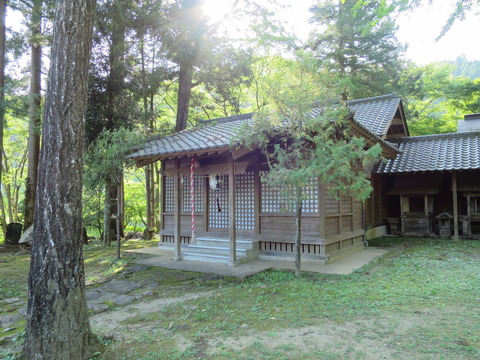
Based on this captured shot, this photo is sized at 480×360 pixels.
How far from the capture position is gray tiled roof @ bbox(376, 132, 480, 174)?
1093cm

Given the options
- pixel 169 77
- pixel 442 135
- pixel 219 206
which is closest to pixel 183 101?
pixel 169 77

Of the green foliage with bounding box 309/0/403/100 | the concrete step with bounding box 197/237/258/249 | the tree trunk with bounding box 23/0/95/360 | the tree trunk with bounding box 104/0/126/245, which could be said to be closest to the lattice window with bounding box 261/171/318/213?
the concrete step with bounding box 197/237/258/249

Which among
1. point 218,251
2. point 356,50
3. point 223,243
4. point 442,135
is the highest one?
point 356,50

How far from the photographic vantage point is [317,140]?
5426 mm

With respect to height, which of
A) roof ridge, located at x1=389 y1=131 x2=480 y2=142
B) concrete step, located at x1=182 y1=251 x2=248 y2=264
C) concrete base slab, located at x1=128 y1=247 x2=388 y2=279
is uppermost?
roof ridge, located at x1=389 y1=131 x2=480 y2=142

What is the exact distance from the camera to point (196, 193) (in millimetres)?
9875

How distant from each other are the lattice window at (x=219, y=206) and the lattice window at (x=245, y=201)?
0.38m

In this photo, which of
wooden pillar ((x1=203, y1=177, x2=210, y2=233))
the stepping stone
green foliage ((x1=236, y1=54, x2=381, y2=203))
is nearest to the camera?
green foliage ((x1=236, y1=54, x2=381, y2=203))

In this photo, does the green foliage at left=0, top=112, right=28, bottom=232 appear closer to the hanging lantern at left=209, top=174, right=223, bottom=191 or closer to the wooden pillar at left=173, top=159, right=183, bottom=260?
the wooden pillar at left=173, top=159, right=183, bottom=260

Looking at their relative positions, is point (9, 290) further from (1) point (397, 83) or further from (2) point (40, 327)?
(1) point (397, 83)

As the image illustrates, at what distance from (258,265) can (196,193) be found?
3333 mm

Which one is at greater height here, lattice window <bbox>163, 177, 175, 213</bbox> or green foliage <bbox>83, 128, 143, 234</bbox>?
green foliage <bbox>83, 128, 143, 234</bbox>

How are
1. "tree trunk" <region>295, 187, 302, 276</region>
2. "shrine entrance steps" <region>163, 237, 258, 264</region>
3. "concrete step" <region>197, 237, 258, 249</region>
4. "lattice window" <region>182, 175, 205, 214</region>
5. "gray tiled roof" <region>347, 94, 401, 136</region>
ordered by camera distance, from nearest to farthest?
"tree trunk" <region>295, 187, 302, 276</region> → "shrine entrance steps" <region>163, 237, 258, 264</region> → "concrete step" <region>197, 237, 258, 249</region> → "lattice window" <region>182, 175, 205, 214</region> → "gray tiled roof" <region>347, 94, 401, 136</region>

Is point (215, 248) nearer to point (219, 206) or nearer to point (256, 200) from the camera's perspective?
point (219, 206)
